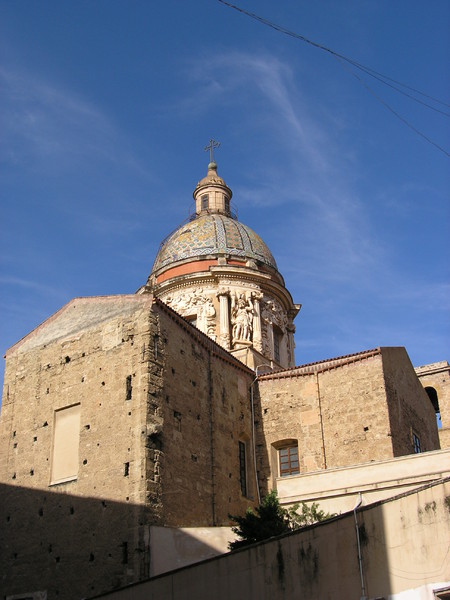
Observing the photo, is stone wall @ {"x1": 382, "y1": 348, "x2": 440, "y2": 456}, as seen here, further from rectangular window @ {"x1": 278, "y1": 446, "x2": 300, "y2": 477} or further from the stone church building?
rectangular window @ {"x1": 278, "y1": 446, "x2": 300, "y2": 477}

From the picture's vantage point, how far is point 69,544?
840 inches

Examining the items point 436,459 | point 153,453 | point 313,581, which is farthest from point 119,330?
point 313,581

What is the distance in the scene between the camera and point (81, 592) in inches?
803

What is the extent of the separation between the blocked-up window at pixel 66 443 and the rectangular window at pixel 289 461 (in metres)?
7.06

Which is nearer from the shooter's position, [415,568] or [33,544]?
[415,568]

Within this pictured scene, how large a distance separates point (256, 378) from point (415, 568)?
15152 mm

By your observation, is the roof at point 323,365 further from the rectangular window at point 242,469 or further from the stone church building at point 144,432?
the rectangular window at point 242,469

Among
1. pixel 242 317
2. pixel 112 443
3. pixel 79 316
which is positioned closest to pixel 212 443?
pixel 112 443

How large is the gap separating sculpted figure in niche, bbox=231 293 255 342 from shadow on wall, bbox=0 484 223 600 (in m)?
12.4

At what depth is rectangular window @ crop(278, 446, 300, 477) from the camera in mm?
25703

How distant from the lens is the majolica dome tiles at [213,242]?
35688mm

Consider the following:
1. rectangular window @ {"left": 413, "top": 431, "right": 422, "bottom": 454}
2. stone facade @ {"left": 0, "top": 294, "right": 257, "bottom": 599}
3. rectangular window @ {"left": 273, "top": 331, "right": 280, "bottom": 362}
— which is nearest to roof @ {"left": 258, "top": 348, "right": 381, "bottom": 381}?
stone facade @ {"left": 0, "top": 294, "right": 257, "bottom": 599}

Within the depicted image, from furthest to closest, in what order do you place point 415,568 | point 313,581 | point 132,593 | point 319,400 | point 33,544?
1. point 319,400
2. point 33,544
3. point 132,593
4. point 313,581
5. point 415,568

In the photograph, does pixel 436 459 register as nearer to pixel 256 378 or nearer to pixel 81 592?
pixel 256 378
